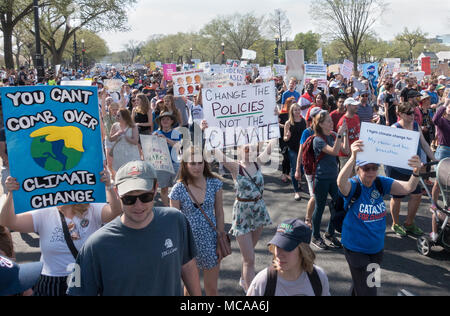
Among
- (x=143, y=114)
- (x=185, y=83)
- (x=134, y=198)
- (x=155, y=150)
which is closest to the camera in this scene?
(x=134, y=198)

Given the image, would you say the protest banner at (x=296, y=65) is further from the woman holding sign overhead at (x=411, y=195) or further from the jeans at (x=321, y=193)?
the jeans at (x=321, y=193)

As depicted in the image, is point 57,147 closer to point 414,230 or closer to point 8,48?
point 414,230

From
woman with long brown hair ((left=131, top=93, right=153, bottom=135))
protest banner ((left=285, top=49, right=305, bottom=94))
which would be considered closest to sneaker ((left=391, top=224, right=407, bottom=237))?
woman with long brown hair ((left=131, top=93, right=153, bottom=135))

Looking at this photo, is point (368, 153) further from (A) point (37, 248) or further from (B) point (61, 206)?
(A) point (37, 248)

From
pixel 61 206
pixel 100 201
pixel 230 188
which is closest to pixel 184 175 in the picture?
pixel 100 201

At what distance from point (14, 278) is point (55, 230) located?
80cm

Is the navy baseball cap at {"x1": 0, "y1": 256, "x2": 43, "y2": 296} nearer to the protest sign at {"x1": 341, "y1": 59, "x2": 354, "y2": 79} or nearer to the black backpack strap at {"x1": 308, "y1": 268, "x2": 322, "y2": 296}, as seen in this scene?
the black backpack strap at {"x1": 308, "y1": 268, "x2": 322, "y2": 296}

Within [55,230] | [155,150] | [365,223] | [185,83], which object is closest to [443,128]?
[365,223]

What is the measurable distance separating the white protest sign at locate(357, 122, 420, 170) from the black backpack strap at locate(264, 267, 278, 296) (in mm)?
1503

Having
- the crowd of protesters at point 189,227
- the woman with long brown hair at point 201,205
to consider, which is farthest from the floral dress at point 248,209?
the woman with long brown hair at point 201,205

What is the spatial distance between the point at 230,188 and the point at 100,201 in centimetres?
514

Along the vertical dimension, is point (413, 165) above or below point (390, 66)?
below

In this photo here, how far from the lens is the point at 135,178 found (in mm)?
2352
